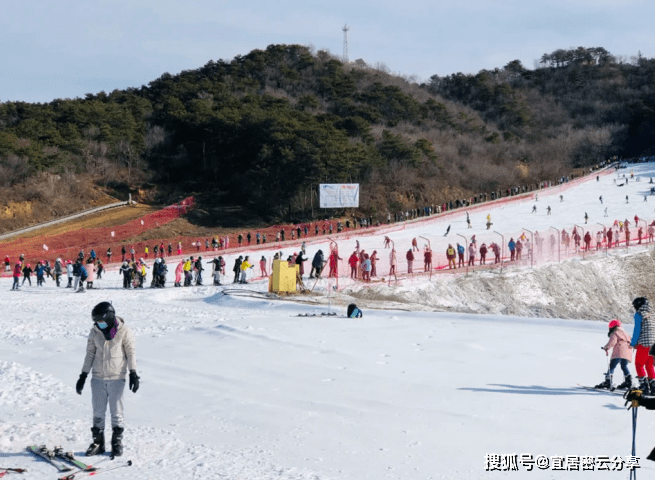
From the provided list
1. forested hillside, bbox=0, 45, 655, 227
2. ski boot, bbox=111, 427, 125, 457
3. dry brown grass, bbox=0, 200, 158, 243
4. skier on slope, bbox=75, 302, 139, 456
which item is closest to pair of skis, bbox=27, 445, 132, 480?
ski boot, bbox=111, 427, 125, 457

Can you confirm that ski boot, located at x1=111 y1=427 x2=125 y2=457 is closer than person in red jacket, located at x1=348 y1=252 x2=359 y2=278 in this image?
Yes

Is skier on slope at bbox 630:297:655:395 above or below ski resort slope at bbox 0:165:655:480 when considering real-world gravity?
above

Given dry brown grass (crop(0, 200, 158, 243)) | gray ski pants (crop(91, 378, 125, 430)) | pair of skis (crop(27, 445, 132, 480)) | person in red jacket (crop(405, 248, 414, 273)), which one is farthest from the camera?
dry brown grass (crop(0, 200, 158, 243))

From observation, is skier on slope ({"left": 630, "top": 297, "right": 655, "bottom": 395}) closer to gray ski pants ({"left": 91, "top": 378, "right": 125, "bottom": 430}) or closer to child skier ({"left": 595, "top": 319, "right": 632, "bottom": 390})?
child skier ({"left": 595, "top": 319, "right": 632, "bottom": 390})

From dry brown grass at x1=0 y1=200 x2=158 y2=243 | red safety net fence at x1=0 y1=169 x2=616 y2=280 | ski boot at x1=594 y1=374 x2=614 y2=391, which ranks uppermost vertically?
dry brown grass at x1=0 y1=200 x2=158 y2=243

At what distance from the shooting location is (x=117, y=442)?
274 inches

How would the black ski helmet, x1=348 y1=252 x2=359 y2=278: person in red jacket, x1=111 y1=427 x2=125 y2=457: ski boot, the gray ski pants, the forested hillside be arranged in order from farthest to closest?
the forested hillside → x1=348 y1=252 x2=359 y2=278: person in red jacket → the gray ski pants → x1=111 y1=427 x2=125 y2=457: ski boot → the black ski helmet

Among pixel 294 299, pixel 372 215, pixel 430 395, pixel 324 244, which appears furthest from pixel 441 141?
pixel 430 395

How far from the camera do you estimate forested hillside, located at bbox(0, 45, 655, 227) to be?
6688cm

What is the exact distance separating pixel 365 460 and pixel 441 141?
9753cm

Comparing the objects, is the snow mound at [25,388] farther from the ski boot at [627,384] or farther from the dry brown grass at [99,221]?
the dry brown grass at [99,221]

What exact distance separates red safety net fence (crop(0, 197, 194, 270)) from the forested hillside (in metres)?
7.28

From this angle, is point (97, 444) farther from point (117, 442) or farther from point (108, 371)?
point (108, 371)

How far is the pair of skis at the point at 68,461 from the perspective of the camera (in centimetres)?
646
